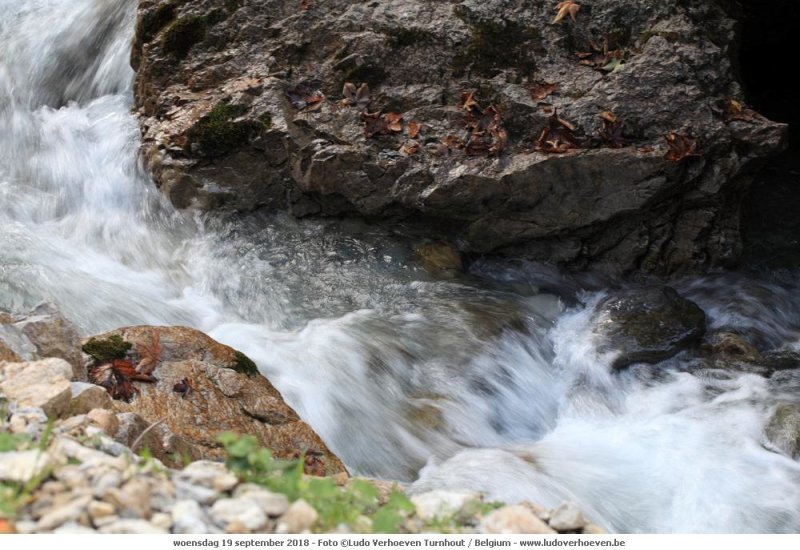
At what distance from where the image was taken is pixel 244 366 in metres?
4.99

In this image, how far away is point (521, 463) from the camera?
5047mm

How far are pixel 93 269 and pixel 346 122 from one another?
8.32 feet

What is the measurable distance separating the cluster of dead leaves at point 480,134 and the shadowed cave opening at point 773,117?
3151 mm

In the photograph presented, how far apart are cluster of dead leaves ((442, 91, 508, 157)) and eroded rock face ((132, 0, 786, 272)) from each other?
0.09 ft

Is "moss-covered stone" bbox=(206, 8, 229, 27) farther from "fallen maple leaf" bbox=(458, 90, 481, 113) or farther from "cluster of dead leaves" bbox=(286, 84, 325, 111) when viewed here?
"fallen maple leaf" bbox=(458, 90, 481, 113)

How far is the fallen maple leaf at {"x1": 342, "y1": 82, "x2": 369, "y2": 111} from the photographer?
7.20 m

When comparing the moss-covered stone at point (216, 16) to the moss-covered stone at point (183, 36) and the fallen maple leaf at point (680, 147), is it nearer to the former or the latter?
the moss-covered stone at point (183, 36)

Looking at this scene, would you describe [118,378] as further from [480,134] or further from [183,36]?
[183,36]

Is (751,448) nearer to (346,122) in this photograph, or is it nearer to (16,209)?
(346,122)

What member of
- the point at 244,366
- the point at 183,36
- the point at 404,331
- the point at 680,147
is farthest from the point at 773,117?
the point at 244,366

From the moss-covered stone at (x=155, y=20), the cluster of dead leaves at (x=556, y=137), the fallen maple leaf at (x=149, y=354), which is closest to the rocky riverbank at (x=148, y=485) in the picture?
the fallen maple leaf at (x=149, y=354)

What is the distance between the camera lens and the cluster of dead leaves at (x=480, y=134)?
22.6 feet

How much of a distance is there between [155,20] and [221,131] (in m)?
1.70

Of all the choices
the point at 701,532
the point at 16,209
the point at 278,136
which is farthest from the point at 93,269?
the point at 701,532
